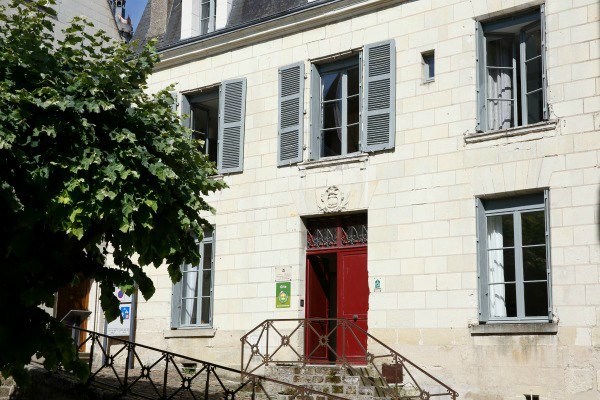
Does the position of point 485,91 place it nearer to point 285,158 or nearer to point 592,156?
point 592,156

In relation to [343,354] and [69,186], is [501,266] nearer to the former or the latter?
[343,354]

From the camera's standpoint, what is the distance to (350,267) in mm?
13227

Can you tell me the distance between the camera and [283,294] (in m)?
13.6

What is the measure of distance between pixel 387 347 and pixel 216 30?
6964 mm

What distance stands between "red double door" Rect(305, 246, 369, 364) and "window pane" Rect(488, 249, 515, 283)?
2.09 m

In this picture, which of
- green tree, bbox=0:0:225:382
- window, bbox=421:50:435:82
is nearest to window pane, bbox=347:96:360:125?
window, bbox=421:50:435:82

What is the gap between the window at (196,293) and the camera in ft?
48.3

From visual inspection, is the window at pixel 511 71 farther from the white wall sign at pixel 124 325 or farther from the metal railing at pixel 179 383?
the white wall sign at pixel 124 325

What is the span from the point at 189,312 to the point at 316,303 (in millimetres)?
2579

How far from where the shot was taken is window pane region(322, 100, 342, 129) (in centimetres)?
1386

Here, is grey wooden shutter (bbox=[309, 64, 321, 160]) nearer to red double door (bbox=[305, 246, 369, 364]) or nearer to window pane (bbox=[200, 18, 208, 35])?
red double door (bbox=[305, 246, 369, 364])

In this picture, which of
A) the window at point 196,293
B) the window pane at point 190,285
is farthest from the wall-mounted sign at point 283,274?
the window pane at point 190,285

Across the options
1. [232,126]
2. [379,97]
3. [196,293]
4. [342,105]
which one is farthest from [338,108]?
[196,293]

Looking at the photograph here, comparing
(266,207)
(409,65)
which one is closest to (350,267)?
(266,207)
